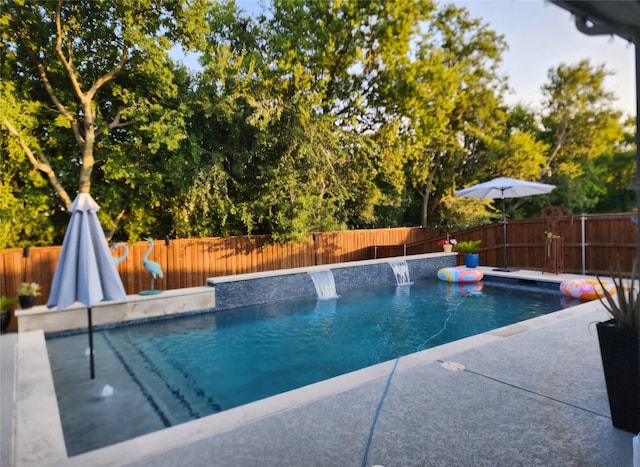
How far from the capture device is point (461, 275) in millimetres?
10430

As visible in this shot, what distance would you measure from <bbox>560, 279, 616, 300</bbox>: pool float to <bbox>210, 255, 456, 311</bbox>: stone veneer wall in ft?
11.8

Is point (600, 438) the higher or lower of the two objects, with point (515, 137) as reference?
lower

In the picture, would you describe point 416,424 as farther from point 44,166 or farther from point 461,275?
point 44,166

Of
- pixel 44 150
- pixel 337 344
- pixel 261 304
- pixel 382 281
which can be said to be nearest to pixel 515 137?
pixel 382 281

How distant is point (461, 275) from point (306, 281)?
4.12 m

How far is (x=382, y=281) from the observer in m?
10.5

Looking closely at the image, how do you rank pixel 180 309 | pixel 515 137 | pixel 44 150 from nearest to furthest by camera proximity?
1. pixel 180 309
2. pixel 44 150
3. pixel 515 137

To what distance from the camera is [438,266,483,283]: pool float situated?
1039 centimetres

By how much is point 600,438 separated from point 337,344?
3553mm

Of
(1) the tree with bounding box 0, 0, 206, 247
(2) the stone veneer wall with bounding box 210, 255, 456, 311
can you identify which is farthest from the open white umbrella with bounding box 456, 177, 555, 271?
(1) the tree with bounding box 0, 0, 206, 247

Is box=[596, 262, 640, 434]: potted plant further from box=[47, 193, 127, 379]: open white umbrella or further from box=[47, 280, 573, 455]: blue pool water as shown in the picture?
box=[47, 193, 127, 379]: open white umbrella

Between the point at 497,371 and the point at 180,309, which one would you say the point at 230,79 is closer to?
the point at 180,309

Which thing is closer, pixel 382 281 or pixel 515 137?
pixel 382 281

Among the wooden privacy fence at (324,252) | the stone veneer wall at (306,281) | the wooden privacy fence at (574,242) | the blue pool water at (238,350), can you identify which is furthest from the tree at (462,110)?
the blue pool water at (238,350)
